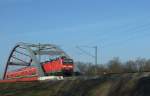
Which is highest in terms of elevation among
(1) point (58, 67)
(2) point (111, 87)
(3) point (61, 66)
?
(3) point (61, 66)

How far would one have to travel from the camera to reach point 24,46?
109188mm

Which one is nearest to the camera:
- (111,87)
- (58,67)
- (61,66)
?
(111,87)

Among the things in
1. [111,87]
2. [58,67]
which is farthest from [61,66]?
[111,87]

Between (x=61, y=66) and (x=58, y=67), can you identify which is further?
(x=58, y=67)

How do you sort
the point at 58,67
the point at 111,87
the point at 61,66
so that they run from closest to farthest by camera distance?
the point at 111,87, the point at 61,66, the point at 58,67

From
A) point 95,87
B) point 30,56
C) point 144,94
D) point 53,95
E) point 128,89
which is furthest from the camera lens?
point 30,56

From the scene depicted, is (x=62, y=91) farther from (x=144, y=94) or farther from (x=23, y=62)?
(x=23, y=62)

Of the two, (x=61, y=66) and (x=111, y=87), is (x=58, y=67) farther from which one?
(x=111, y=87)

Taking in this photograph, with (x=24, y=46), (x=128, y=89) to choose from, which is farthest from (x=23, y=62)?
(x=128, y=89)

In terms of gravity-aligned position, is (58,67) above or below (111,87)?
above

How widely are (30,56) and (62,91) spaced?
252ft

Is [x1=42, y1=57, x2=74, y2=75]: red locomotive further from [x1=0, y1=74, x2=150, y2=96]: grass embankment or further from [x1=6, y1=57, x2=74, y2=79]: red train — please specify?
[x1=0, y1=74, x2=150, y2=96]: grass embankment

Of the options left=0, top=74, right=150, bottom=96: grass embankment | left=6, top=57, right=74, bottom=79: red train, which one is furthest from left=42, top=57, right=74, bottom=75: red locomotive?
left=0, top=74, right=150, bottom=96: grass embankment

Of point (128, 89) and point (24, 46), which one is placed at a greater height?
point (24, 46)
